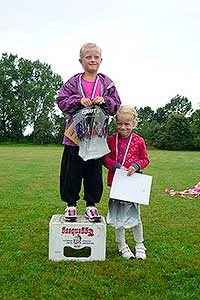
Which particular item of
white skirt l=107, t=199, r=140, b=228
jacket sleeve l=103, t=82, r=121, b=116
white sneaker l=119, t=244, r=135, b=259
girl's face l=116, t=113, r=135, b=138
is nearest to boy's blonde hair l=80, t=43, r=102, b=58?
jacket sleeve l=103, t=82, r=121, b=116

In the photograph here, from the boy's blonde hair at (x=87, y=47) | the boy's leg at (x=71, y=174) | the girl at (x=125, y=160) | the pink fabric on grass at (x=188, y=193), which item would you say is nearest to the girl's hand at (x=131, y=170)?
the girl at (x=125, y=160)

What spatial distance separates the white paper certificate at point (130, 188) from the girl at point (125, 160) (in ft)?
0.29

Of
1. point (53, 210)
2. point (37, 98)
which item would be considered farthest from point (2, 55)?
point (53, 210)

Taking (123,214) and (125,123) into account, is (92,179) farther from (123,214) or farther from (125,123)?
(125,123)

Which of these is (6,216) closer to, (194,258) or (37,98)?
(194,258)

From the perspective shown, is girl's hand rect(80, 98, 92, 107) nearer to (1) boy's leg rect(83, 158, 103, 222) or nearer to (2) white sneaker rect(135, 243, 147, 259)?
(1) boy's leg rect(83, 158, 103, 222)

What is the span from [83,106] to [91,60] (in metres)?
0.53

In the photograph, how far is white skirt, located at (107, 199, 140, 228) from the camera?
4918 mm

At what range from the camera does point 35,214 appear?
7.38 meters

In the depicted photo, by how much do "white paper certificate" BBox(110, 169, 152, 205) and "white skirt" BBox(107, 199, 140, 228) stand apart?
24cm

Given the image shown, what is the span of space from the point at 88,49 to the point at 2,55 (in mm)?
64990

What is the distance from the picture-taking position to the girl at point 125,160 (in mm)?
4824

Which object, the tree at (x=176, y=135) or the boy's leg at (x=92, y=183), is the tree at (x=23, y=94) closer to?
the tree at (x=176, y=135)

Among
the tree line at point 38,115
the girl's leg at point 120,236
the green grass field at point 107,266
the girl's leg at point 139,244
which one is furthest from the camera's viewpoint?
the tree line at point 38,115
